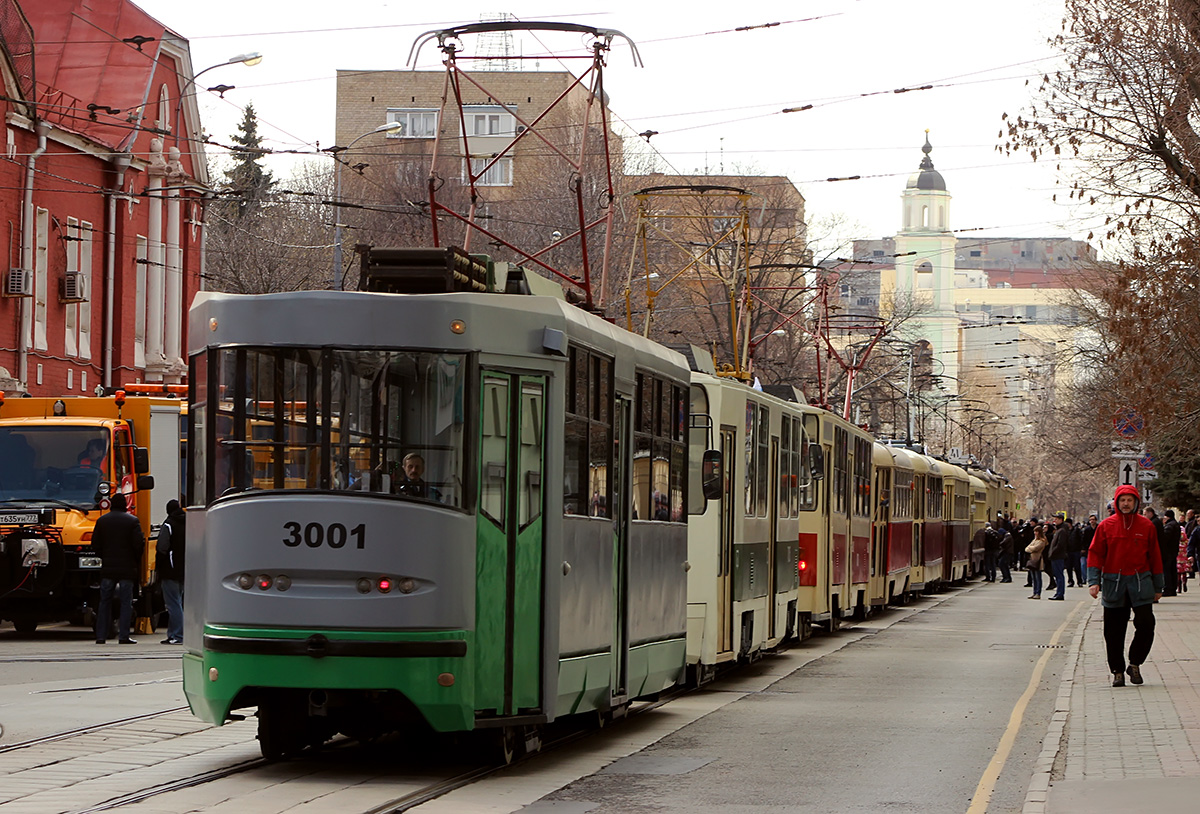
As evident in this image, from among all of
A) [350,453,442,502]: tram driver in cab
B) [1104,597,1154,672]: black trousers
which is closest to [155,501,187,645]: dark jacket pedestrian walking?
[1104,597,1154,672]: black trousers

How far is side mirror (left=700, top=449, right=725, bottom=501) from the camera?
15.9 metres

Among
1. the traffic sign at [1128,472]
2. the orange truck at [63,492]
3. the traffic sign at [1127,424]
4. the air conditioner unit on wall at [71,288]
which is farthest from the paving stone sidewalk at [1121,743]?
the air conditioner unit on wall at [71,288]

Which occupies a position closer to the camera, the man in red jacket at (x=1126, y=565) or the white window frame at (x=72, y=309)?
the man in red jacket at (x=1126, y=565)

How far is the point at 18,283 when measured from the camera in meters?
35.3

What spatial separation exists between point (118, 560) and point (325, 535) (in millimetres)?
12951

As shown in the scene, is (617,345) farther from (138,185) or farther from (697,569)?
(138,185)

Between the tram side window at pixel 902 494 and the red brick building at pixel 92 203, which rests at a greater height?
the red brick building at pixel 92 203

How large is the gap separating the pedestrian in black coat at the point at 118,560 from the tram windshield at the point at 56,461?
147 centimetres

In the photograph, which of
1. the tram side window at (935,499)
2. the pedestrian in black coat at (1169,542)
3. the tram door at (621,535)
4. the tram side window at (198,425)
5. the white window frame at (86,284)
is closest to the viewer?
the tram side window at (198,425)

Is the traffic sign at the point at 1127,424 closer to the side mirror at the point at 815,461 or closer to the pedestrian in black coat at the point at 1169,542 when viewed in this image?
the pedestrian in black coat at the point at 1169,542

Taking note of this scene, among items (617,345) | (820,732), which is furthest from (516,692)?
(820,732)

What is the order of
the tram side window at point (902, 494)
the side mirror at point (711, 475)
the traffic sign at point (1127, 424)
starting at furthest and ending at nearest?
the tram side window at point (902, 494) → the traffic sign at point (1127, 424) → the side mirror at point (711, 475)

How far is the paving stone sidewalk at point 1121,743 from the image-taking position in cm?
1041

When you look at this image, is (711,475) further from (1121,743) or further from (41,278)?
(41,278)
